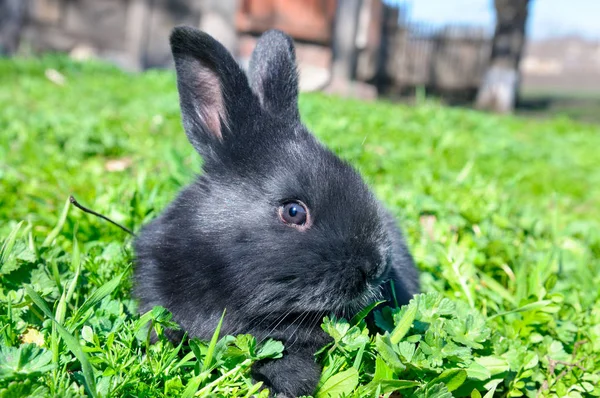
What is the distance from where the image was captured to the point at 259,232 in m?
2.05

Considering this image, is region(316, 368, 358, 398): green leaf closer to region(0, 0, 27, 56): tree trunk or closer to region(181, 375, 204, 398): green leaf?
region(181, 375, 204, 398): green leaf

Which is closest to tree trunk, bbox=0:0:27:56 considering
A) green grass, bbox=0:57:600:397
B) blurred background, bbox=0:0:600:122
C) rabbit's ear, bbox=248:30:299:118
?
blurred background, bbox=0:0:600:122

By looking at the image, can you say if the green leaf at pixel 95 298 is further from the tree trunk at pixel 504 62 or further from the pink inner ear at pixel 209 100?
the tree trunk at pixel 504 62

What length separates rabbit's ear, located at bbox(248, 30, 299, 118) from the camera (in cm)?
248

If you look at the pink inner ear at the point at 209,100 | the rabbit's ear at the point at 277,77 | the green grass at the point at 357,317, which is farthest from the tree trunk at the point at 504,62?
the pink inner ear at the point at 209,100

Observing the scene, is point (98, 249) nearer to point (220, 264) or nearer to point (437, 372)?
point (220, 264)

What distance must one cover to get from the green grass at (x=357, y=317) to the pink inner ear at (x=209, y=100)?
2.07ft

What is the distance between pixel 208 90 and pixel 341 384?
1196mm

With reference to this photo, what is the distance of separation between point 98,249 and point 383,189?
195 centimetres

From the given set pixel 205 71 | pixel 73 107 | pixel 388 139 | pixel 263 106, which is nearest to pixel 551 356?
pixel 263 106

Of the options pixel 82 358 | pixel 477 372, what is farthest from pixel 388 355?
pixel 82 358

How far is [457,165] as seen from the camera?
5445 millimetres

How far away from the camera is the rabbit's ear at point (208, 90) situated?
222 centimetres

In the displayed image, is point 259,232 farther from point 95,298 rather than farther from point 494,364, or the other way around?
point 494,364
